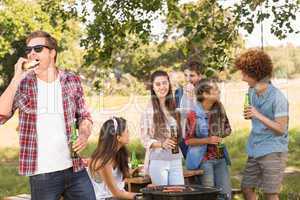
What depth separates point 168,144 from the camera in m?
5.27

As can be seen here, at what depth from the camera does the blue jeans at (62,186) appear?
380cm

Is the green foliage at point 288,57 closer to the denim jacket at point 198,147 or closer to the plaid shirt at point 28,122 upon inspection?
the denim jacket at point 198,147

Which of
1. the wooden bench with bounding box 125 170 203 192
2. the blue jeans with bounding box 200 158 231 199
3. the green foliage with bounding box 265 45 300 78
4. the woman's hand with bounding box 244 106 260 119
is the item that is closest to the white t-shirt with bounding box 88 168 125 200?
the wooden bench with bounding box 125 170 203 192

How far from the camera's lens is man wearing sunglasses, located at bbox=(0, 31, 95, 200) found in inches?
149

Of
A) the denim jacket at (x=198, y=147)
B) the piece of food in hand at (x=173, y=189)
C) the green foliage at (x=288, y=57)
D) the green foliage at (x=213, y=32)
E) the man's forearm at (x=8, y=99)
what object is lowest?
the piece of food in hand at (x=173, y=189)

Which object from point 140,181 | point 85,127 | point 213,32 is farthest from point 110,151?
point 213,32

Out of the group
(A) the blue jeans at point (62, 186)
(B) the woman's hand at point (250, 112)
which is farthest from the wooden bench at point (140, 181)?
(A) the blue jeans at point (62, 186)

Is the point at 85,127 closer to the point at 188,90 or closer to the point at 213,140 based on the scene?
the point at 213,140

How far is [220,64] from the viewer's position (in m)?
7.45

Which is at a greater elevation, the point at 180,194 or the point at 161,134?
the point at 161,134

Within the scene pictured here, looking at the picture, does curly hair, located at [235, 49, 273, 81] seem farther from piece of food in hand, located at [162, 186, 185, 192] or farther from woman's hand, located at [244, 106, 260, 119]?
piece of food in hand, located at [162, 186, 185, 192]

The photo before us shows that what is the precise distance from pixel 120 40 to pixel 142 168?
10.8ft

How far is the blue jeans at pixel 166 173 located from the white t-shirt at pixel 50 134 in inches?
62.4

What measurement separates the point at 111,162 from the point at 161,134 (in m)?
0.72
